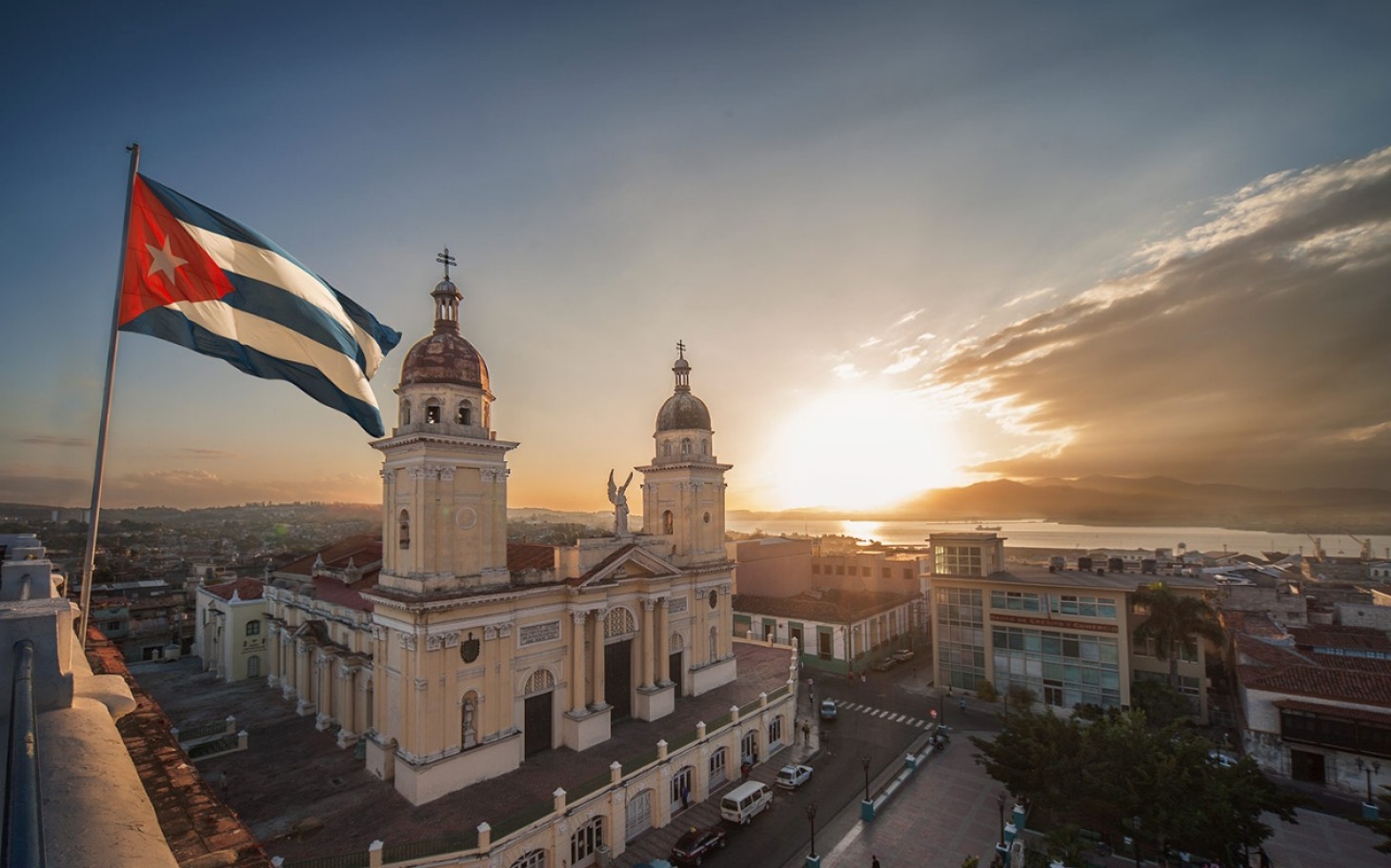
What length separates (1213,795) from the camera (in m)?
18.4

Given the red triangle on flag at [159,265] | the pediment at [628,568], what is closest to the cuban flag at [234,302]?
the red triangle on flag at [159,265]

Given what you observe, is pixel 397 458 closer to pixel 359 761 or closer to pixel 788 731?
pixel 359 761

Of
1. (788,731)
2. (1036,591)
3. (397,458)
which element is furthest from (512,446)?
(1036,591)

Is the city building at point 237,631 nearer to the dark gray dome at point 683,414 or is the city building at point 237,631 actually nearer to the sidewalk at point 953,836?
the dark gray dome at point 683,414

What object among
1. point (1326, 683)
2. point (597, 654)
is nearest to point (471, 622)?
point (597, 654)

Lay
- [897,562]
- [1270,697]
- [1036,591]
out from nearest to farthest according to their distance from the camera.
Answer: [1270,697]
[1036,591]
[897,562]

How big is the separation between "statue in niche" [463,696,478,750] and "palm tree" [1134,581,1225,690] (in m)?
32.2

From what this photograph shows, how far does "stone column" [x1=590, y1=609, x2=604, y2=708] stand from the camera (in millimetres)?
25953

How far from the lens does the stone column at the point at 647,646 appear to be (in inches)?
1122

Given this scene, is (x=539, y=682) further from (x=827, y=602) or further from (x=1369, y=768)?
(x=1369, y=768)

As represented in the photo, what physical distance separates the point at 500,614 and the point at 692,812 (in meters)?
10.8

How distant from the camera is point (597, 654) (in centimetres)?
2636

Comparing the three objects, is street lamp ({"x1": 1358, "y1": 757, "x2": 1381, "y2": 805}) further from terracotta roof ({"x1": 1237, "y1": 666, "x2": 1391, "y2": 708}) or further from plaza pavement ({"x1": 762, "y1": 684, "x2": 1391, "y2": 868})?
plaza pavement ({"x1": 762, "y1": 684, "x2": 1391, "y2": 868})

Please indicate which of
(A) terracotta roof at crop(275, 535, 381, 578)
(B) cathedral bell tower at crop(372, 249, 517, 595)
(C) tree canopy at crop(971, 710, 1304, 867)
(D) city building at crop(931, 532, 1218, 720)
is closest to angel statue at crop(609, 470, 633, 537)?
(B) cathedral bell tower at crop(372, 249, 517, 595)
